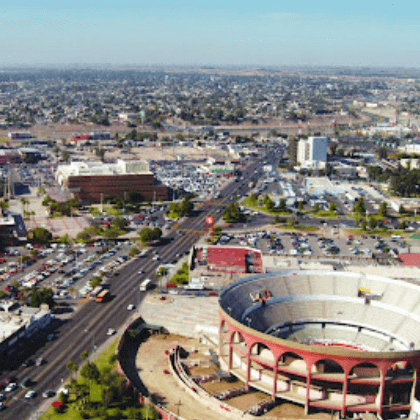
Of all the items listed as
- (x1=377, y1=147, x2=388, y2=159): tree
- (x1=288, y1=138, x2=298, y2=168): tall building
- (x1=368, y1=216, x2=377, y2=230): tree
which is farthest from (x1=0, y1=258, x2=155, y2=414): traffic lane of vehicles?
(x1=377, y1=147, x2=388, y2=159): tree

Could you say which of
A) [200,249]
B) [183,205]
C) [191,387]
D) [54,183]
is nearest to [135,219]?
[183,205]

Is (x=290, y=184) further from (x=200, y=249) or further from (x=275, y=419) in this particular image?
(x=275, y=419)

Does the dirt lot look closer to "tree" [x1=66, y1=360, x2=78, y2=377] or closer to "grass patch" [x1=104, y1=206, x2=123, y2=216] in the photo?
"tree" [x1=66, y1=360, x2=78, y2=377]

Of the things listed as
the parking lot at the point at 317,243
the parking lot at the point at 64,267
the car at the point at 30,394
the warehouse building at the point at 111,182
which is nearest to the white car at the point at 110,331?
the parking lot at the point at 64,267

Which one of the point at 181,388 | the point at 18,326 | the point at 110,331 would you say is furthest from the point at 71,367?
the point at 18,326

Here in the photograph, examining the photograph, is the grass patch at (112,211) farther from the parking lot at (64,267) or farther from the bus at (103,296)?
the bus at (103,296)

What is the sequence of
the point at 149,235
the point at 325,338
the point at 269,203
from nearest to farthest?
the point at 325,338
the point at 149,235
the point at 269,203

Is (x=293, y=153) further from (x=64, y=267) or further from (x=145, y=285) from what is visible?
(x=145, y=285)
